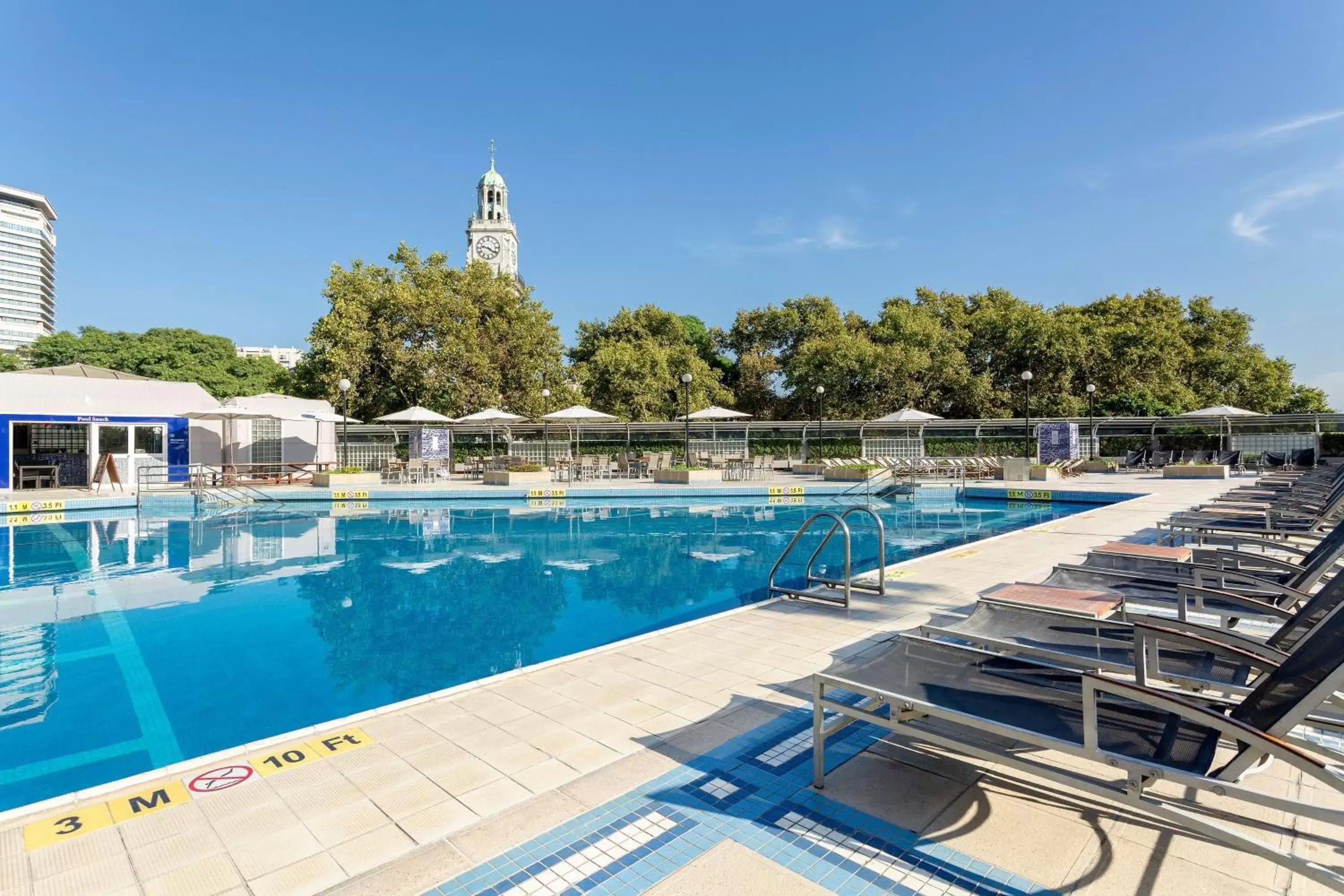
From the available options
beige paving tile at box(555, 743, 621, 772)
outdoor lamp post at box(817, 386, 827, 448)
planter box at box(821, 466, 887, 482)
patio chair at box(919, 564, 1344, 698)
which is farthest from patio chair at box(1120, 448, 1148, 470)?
beige paving tile at box(555, 743, 621, 772)

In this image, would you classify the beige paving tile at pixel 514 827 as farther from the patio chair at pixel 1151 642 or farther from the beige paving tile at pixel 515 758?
the patio chair at pixel 1151 642

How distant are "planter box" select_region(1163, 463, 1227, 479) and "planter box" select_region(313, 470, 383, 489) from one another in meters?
22.9

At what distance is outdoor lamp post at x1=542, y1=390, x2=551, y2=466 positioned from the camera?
26.1 m

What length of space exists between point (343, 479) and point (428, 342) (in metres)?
8.27

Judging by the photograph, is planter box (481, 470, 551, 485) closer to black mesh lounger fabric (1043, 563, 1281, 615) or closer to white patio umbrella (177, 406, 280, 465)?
white patio umbrella (177, 406, 280, 465)

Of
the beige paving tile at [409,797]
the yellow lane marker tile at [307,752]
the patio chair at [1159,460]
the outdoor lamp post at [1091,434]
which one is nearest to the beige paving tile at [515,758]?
the beige paving tile at [409,797]

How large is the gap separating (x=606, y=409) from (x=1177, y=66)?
22.4 m

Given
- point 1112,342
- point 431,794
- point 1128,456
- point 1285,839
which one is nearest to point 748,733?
point 431,794

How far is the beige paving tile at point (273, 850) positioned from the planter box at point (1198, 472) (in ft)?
75.7

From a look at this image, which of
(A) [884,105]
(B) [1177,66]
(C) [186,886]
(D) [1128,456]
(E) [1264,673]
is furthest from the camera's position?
(D) [1128,456]

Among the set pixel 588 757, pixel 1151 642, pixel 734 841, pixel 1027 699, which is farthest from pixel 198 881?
pixel 1151 642

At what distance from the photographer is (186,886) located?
7.13ft

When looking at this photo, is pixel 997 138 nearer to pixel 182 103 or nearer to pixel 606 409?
pixel 606 409

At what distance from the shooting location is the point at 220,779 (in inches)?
114
